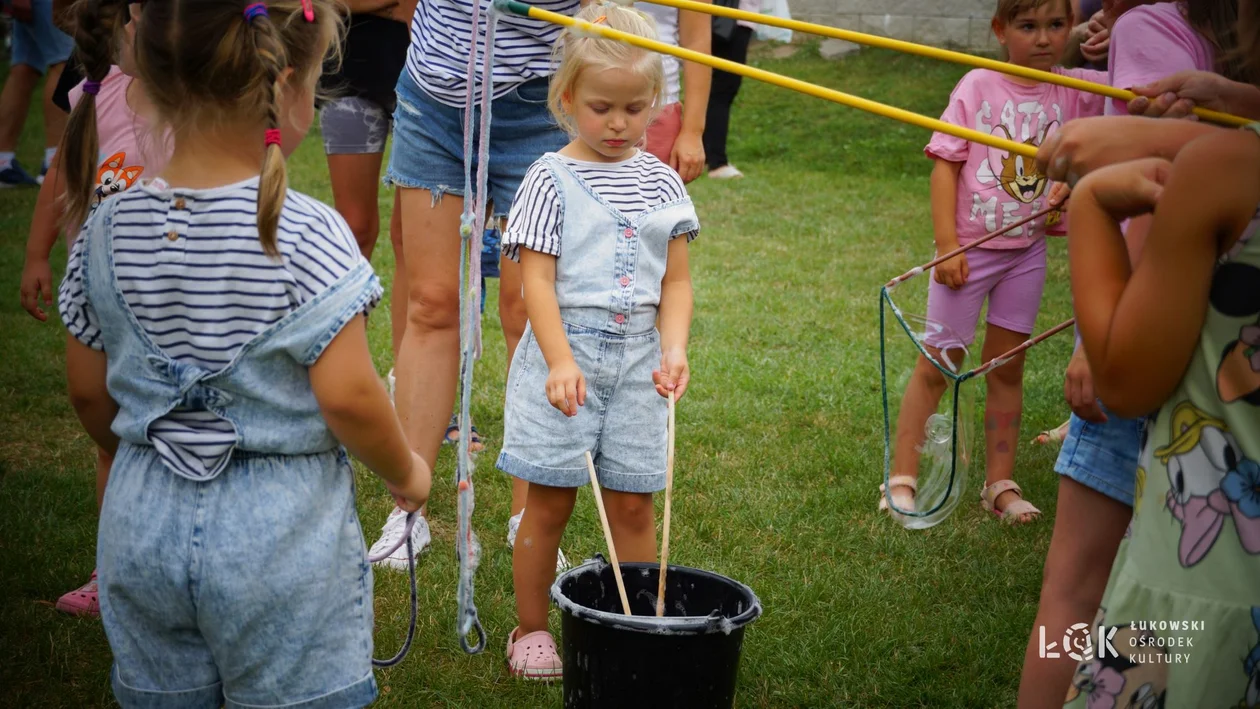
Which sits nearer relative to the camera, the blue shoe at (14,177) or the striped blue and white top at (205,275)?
the striped blue and white top at (205,275)

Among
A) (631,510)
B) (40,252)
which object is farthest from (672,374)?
(40,252)

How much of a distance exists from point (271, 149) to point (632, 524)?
4.59ft

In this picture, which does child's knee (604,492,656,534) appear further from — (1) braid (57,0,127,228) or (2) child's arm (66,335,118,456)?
(1) braid (57,0,127,228)

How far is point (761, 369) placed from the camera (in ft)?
17.2

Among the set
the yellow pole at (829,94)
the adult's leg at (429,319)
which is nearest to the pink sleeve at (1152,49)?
the yellow pole at (829,94)

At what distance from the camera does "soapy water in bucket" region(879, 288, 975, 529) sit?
3318 mm

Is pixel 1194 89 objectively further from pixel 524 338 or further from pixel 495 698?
pixel 495 698

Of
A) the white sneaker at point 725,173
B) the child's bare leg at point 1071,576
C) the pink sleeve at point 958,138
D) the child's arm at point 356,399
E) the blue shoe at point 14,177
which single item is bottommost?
the blue shoe at point 14,177

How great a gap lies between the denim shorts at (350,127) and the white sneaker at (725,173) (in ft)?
19.5

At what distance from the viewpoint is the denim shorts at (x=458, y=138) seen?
3209mm

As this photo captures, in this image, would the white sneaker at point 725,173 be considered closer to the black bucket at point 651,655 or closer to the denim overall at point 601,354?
the denim overall at point 601,354

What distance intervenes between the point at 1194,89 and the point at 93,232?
183 cm

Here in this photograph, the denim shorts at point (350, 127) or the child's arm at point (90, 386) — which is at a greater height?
the denim shorts at point (350, 127)

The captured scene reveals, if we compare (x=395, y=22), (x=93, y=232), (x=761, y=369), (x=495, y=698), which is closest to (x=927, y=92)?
(x=761, y=369)
